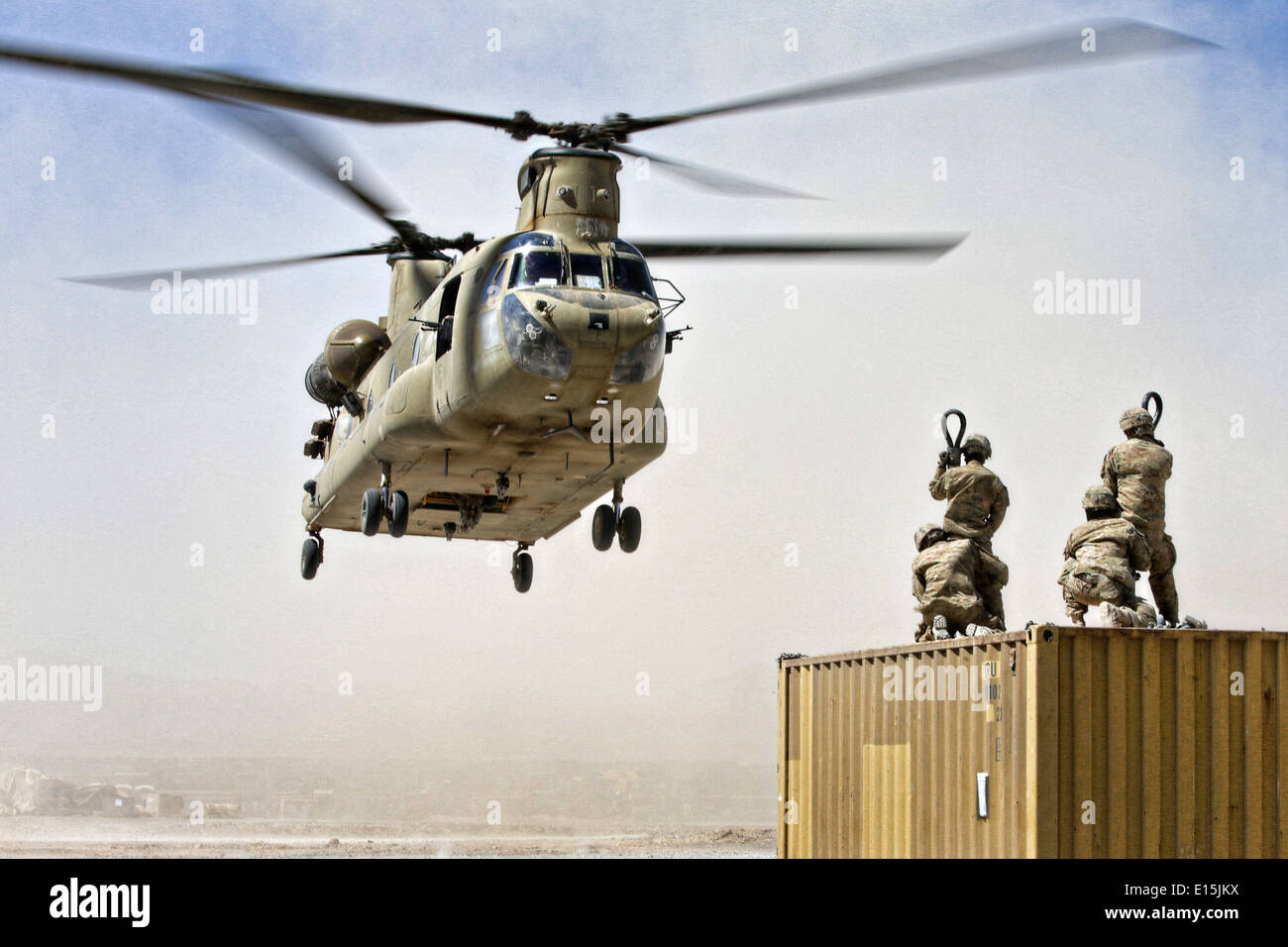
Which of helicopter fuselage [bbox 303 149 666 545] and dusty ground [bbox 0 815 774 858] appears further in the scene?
dusty ground [bbox 0 815 774 858]

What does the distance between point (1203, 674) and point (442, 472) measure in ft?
28.1

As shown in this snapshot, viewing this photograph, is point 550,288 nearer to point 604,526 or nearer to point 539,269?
point 539,269

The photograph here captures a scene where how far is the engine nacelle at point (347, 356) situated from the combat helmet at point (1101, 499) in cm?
912

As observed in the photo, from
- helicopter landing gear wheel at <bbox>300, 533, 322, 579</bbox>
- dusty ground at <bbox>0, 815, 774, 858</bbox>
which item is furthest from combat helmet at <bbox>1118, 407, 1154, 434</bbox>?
dusty ground at <bbox>0, 815, 774, 858</bbox>

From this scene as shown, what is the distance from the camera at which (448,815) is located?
45.8m

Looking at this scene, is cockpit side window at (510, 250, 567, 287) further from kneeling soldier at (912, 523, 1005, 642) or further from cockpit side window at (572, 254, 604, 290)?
kneeling soldier at (912, 523, 1005, 642)

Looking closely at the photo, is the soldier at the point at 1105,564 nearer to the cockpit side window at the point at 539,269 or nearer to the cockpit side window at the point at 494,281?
the cockpit side window at the point at 539,269

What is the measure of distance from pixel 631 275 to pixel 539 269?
35.8 inches

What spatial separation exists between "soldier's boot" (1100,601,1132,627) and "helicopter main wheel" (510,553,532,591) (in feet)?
30.0

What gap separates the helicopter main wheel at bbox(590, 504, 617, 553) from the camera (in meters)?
17.7

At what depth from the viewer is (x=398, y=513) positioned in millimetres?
17094

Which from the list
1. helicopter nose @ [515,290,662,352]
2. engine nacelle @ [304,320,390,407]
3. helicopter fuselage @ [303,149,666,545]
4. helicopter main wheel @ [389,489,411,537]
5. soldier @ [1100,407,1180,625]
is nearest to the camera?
soldier @ [1100,407,1180,625]
